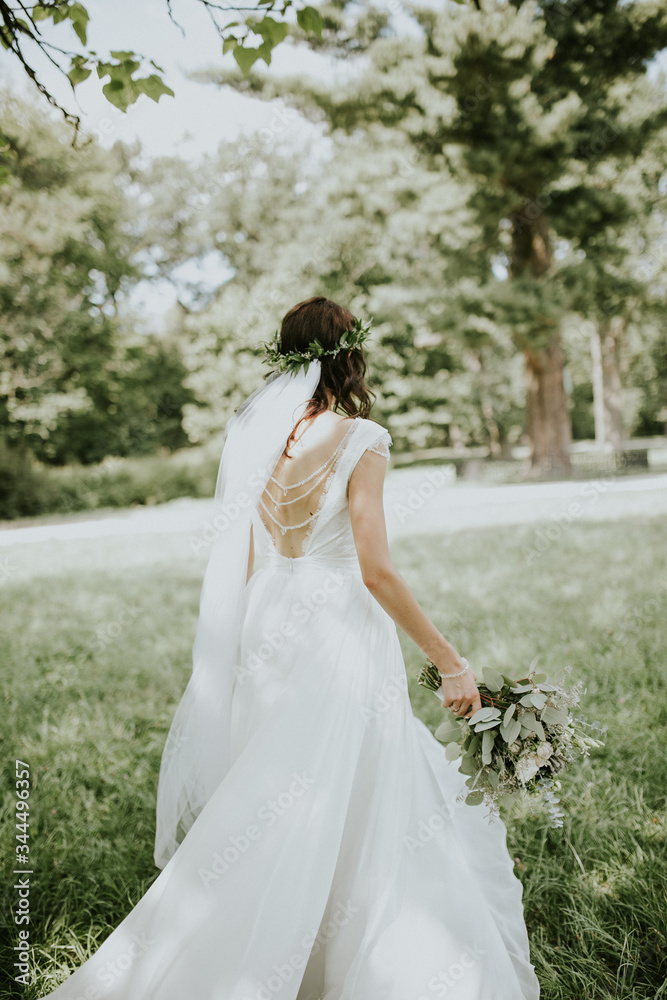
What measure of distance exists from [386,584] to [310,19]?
246 cm

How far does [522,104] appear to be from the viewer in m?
13.5

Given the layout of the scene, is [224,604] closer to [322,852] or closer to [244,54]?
[322,852]

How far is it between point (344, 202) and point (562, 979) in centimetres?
1831

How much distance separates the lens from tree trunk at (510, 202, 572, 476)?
667 inches

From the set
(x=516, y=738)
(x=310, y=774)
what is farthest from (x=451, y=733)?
(x=310, y=774)

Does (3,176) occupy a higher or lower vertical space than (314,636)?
higher

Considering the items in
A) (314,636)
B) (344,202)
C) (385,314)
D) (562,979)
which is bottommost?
(562,979)

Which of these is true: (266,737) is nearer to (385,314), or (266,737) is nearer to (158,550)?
(158,550)

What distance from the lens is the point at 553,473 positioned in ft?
60.0

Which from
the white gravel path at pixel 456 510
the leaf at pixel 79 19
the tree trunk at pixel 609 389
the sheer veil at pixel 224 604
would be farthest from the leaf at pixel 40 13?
the tree trunk at pixel 609 389

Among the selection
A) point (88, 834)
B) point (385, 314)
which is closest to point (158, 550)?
point (88, 834)

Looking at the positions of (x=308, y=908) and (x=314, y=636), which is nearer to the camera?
(x=308, y=908)

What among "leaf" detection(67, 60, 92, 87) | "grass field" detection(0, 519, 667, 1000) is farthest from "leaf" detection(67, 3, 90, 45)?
"grass field" detection(0, 519, 667, 1000)

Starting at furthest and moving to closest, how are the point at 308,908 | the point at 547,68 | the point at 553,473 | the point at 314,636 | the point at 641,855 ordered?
the point at 553,473 < the point at 547,68 < the point at 641,855 < the point at 314,636 < the point at 308,908
